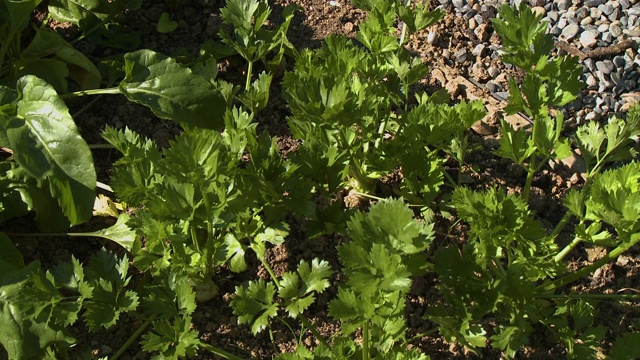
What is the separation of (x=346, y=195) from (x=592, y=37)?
1.17 meters

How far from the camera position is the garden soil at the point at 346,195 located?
2.48 meters

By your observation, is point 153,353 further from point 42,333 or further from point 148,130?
point 148,130

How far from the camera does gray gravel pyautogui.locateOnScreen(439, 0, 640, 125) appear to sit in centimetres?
300

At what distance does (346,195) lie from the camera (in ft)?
9.07

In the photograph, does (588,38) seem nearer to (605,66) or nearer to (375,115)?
(605,66)

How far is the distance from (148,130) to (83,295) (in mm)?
914

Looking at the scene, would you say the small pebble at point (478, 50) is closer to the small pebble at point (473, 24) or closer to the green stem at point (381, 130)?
the small pebble at point (473, 24)

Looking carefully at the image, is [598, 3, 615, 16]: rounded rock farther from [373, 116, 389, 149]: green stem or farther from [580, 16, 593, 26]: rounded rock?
[373, 116, 389, 149]: green stem

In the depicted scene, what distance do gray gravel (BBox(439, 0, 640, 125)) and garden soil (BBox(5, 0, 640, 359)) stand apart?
0.13ft

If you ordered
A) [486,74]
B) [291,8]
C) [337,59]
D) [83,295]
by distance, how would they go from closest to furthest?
[83,295] < [337,59] < [291,8] < [486,74]

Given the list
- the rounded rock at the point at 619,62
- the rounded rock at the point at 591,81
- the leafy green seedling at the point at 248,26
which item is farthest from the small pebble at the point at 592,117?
the leafy green seedling at the point at 248,26

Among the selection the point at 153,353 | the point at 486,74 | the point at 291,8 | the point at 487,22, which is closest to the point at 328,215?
the point at 153,353

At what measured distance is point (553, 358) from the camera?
2439 mm

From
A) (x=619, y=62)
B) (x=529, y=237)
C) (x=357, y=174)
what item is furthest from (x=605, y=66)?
(x=529, y=237)
